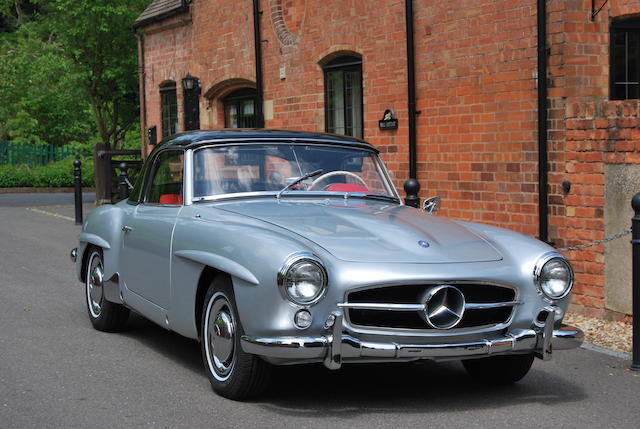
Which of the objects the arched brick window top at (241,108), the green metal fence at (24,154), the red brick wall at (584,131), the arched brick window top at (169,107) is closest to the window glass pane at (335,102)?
the arched brick window top at (241,108)

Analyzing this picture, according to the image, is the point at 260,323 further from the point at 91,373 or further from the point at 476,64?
the point at 476,64

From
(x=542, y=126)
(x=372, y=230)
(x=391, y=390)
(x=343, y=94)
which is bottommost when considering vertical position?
(x=391, y=390)

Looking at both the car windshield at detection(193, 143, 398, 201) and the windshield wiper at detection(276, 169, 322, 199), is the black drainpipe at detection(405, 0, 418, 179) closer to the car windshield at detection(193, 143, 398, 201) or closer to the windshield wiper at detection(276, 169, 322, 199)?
the car windshield at detection(193, 143, 398, 201)

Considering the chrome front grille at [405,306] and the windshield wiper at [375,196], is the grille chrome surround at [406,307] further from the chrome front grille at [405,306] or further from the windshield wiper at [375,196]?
the windshield wiper at [375,196]

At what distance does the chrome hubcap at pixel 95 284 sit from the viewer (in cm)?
766

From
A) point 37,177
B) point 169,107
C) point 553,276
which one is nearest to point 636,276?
point 553,276

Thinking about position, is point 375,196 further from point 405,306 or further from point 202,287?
point 405,306

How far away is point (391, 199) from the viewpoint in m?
6.83

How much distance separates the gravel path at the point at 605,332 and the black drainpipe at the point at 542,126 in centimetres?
112

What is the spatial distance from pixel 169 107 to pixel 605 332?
13395 millimetres

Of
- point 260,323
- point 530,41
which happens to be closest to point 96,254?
point 260,323

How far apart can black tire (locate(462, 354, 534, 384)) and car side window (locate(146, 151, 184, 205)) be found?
2.19m

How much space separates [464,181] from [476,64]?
51.0 inches

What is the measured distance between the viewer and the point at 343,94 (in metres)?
13.7
